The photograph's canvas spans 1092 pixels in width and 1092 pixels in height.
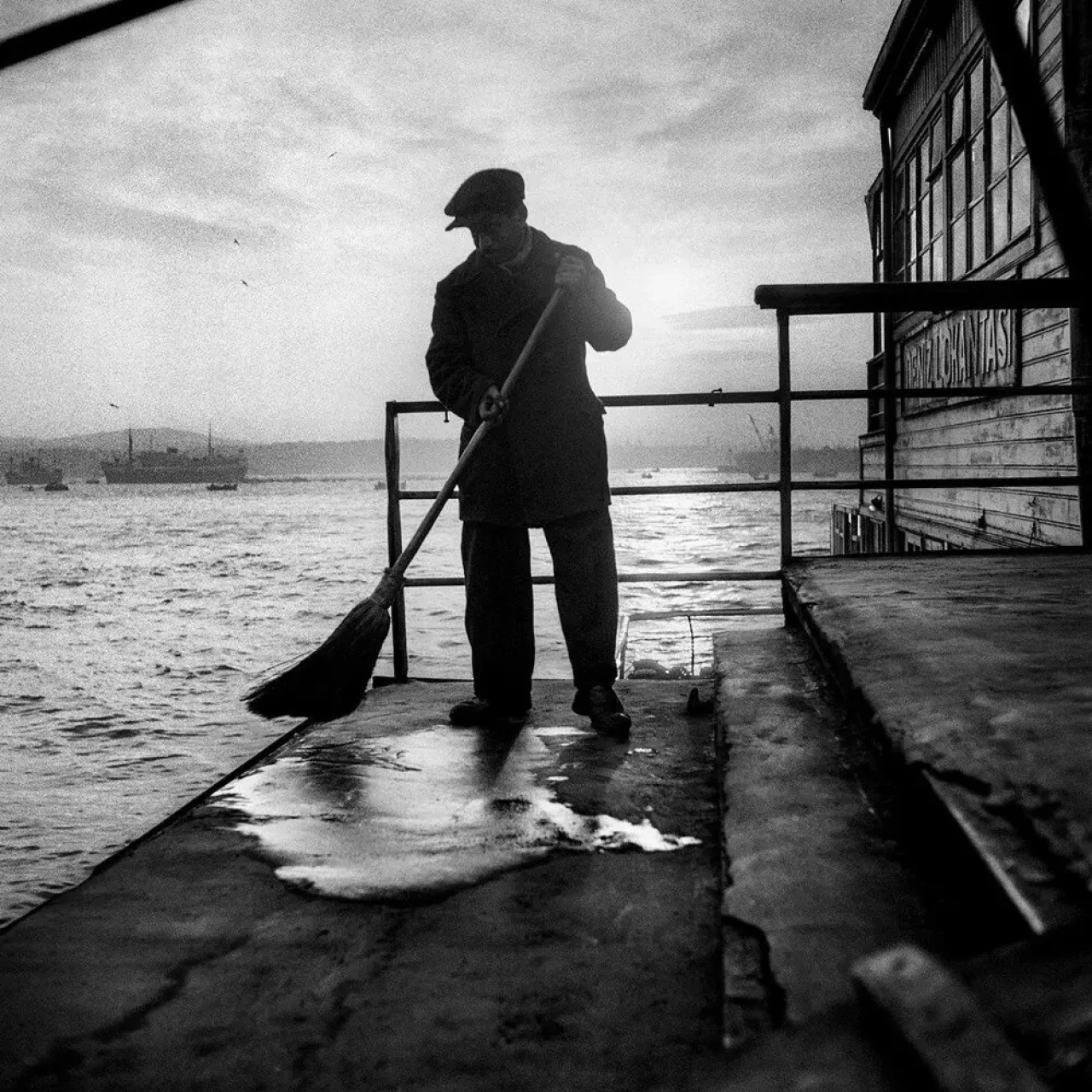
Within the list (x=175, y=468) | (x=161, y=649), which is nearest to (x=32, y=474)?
(x=175, y=468)

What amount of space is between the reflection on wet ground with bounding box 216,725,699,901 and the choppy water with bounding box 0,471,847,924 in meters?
2.90

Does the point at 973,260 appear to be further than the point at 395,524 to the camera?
Yes

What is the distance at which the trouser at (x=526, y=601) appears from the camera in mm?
2830

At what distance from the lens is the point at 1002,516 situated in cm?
758

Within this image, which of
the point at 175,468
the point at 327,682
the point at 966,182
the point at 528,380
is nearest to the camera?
the point at 327,682

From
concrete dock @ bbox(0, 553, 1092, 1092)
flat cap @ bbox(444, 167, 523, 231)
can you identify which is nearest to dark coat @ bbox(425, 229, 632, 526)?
flat cap @ bbox(444, 167, 523, 231)

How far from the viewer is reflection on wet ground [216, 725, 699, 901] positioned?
5.61 feet

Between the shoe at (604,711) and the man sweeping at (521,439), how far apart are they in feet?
0.04

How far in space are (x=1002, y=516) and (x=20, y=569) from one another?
24.9 m

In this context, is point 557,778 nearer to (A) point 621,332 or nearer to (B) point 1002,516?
(A) point 621,332

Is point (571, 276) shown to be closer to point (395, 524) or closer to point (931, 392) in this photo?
point (395, 524)

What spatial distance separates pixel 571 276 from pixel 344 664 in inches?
50.8

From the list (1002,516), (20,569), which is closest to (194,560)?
(20,569)

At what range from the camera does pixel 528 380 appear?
289 cm
